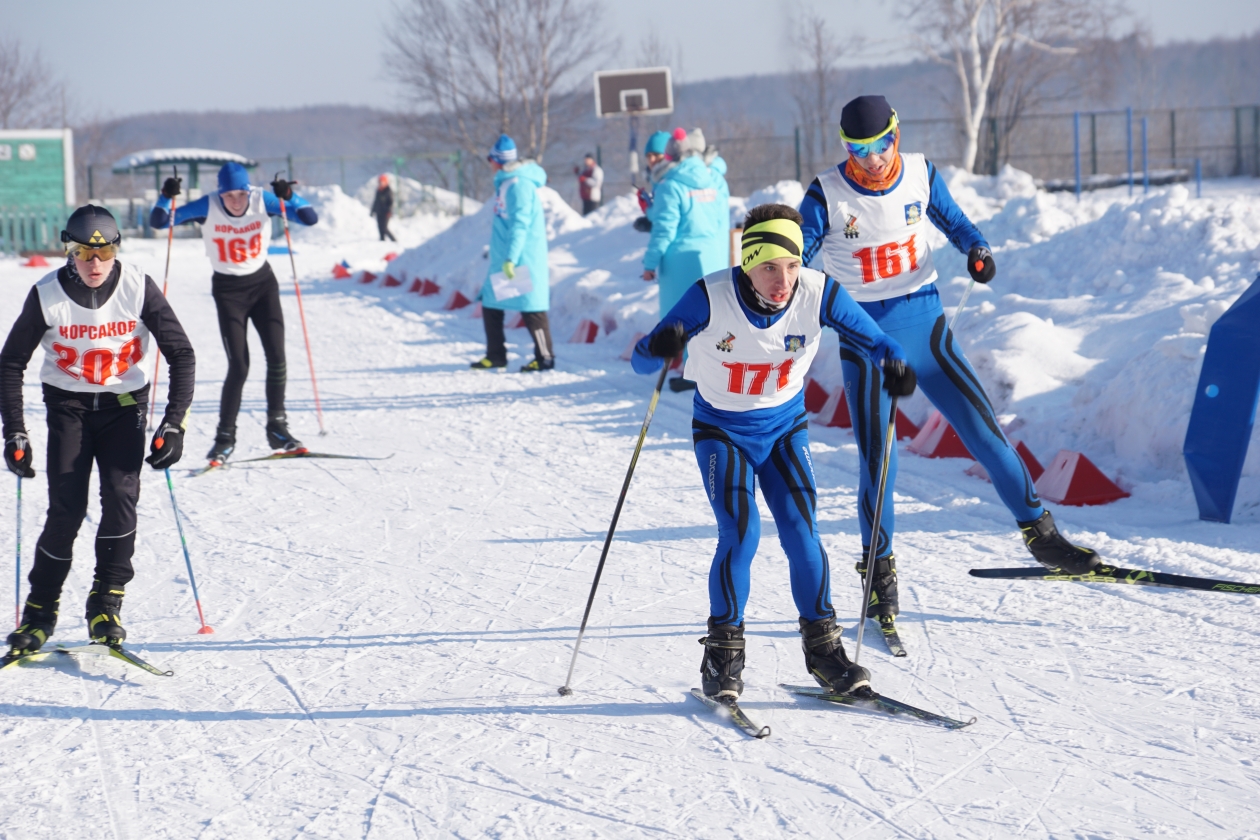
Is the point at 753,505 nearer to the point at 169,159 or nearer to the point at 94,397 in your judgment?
the point at 94,397

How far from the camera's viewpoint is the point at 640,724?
3.69 meters

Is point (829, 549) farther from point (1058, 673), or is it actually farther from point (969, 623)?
point (1058, 673)

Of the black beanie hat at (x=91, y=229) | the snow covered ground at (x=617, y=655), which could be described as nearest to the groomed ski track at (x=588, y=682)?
the snow covered ground at (x=617, y=655)

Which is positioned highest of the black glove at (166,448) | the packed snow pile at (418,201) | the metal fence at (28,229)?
the packed snow pile at (418,201)

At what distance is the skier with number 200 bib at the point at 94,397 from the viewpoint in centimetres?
427

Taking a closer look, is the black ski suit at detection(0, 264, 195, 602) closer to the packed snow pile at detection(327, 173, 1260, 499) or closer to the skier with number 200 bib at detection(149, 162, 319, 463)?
the skier with number 200 bib at detection(149, 162, 319, 463)

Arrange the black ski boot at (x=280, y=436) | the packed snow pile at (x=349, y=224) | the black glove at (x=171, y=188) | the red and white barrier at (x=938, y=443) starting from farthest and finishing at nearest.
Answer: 1. the packed snow pile at (x=349, y=224)
2. the black ski boot at (x=280, y=436)
3. the black glove at (x=171, y=188)
4. the red and white barrier at (x=938, y=443)

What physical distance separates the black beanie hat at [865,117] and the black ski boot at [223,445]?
468 centimetres

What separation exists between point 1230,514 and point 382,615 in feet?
12.3

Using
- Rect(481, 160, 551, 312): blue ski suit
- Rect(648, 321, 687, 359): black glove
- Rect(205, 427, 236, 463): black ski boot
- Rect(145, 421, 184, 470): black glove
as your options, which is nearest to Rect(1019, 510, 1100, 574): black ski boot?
Rect(648, 321, 687, 359): black glove

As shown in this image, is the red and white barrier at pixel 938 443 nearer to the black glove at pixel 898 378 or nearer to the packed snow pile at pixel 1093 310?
the packed snow pile at pixel 1093 310

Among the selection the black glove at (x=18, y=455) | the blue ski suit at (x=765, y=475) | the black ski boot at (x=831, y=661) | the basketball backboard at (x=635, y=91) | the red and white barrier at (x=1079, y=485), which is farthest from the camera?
the basketball backboard at (x=635, y=91)

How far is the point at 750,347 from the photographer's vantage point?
3.55 meters

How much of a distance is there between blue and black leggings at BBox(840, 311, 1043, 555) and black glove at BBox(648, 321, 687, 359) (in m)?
1.07
